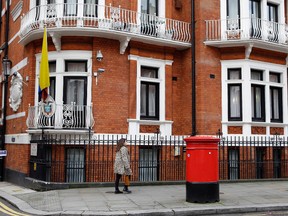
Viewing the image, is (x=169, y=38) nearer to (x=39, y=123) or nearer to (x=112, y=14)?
(x=112, y=14)

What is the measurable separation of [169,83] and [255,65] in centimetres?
395

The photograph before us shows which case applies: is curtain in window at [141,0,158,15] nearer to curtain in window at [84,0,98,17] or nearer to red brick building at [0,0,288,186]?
red brick building at [0,0,288,186]

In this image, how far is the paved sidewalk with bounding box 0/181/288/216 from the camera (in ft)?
31.7

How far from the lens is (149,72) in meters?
17.1

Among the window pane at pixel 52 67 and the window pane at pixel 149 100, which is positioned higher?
the window pane at pixel 52 67

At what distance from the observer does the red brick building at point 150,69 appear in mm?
15359

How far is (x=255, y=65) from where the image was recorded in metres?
17.5

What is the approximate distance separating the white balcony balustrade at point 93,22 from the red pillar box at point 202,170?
259 inches

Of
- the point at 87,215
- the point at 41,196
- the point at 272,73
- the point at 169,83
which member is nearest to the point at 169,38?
the point at 169,83

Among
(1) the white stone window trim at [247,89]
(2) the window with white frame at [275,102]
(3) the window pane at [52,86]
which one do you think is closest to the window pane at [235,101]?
(1) the white stone window trim at [247,89]

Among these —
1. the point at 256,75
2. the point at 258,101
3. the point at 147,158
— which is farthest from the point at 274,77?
the point at 147,158

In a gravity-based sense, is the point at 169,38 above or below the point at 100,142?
above

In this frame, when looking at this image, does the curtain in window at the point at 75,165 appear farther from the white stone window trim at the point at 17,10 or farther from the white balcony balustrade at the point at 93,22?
the white stone window trim at the point at 17,10

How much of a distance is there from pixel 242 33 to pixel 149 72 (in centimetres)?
435
